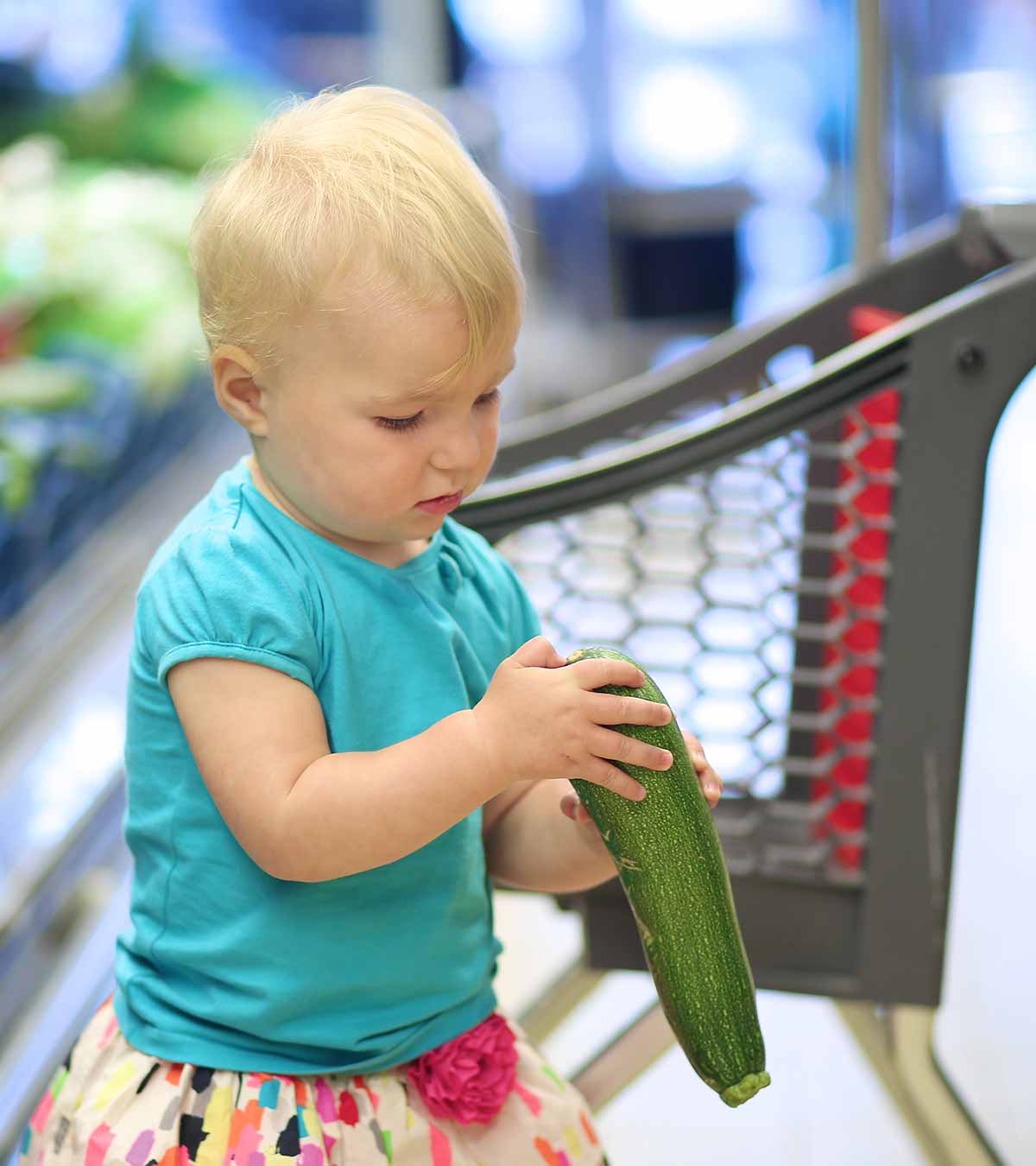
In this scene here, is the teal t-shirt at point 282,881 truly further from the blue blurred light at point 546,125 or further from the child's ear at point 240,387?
the blue blurred light at point 546,125

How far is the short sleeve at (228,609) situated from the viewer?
2.80ft

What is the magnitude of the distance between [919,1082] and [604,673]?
0.71 m

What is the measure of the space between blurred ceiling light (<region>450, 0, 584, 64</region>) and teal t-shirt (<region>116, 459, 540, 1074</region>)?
19.3 feet

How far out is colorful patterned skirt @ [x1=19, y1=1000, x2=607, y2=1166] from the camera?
899 millimetres

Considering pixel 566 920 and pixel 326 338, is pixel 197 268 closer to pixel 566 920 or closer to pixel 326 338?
pixel 326 338

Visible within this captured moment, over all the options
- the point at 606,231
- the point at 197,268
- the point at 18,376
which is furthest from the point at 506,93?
the point at 197,268

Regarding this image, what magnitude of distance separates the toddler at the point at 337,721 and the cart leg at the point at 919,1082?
0.38 metres

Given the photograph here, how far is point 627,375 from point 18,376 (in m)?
3.98

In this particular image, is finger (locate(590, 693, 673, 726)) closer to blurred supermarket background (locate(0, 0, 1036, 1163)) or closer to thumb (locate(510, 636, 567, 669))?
thumb (locate(510, 636, 567, 669))

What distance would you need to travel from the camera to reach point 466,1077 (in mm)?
966

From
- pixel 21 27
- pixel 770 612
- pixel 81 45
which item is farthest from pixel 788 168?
pixel 770 612

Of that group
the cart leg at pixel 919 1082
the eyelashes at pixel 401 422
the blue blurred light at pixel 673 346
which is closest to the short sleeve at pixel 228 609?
the eyelashes at pixel 401 422

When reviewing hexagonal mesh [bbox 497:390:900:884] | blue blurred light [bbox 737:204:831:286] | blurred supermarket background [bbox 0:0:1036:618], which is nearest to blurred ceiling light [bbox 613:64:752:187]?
Answer: blurred supermarket background [bbox 0:0:1036:618]

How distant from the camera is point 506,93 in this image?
6371 millimetres
